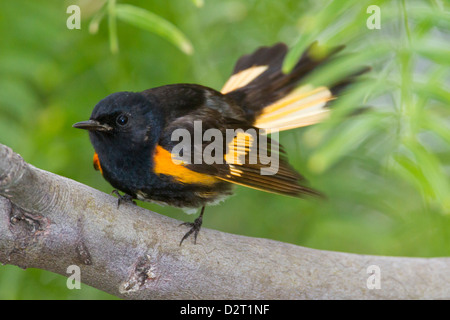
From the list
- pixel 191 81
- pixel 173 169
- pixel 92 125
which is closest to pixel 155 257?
pixel 173 169

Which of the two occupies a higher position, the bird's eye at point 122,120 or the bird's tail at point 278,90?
the bird's tail at point 278,90

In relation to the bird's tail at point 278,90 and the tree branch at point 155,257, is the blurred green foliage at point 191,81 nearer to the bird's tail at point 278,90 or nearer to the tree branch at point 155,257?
the bird's tail at point 278,90

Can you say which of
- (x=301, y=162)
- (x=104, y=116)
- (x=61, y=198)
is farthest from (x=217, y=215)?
(x=61, y=198)

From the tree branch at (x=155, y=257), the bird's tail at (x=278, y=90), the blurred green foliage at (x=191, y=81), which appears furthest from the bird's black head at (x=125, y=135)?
the bird's tail at (x=278, y=90)

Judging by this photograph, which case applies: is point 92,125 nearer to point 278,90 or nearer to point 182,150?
point 182,150

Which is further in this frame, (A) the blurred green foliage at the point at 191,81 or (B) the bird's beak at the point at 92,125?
(A) the blurred green foliage at the point at 191,81

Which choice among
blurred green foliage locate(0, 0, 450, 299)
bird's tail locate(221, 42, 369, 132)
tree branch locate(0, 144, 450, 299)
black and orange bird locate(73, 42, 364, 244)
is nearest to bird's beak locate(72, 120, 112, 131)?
black and orange bird locate(73, 42, 364, 244)
